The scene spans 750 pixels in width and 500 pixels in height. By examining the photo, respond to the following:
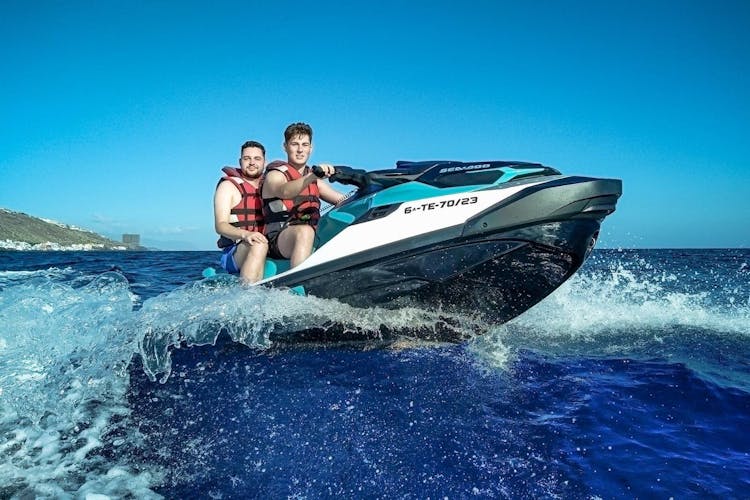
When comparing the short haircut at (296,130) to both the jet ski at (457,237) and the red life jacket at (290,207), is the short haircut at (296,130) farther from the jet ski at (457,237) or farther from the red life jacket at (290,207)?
the jet ski at (457,237)

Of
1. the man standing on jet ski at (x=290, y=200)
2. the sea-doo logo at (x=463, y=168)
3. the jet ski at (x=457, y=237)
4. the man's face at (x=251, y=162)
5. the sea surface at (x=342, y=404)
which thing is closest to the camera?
the sea surface at (x=342, y=404)

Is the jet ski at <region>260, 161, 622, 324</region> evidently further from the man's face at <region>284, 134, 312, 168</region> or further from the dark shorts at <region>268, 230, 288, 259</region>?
the man's face at <region>284, 134, 312, 168</region>

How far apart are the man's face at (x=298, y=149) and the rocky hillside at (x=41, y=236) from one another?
53464mm

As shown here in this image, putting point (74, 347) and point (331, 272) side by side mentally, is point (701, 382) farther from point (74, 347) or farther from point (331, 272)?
point (74, 347)

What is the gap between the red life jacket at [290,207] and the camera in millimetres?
3768

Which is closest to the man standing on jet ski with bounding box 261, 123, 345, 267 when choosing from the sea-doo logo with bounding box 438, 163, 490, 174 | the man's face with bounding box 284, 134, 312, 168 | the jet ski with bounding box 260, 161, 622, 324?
the man's face with bounding box 284, 134, 312, 168

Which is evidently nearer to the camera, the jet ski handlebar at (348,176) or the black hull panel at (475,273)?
the black hull panel at (475,273)

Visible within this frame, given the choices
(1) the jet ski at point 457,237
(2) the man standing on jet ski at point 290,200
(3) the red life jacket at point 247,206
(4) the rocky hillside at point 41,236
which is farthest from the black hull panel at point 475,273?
(4) the rocky hillside at point 41,236

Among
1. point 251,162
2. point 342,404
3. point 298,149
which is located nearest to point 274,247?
point 298,149

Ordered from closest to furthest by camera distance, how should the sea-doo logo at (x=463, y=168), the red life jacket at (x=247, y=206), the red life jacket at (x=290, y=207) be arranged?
1. the sea-doo logo at (x=463, y=168)
2. the red life jacket at (x=290, y=207)
3. the red life jacket at (x=247, y=206)

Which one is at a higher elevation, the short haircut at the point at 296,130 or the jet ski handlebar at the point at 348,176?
the short haircut at the point at 296,130

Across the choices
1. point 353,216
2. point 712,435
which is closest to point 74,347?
point 353,216

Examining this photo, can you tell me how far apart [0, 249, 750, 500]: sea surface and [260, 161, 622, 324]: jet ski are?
0.19m

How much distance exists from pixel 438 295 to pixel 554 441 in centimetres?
150
